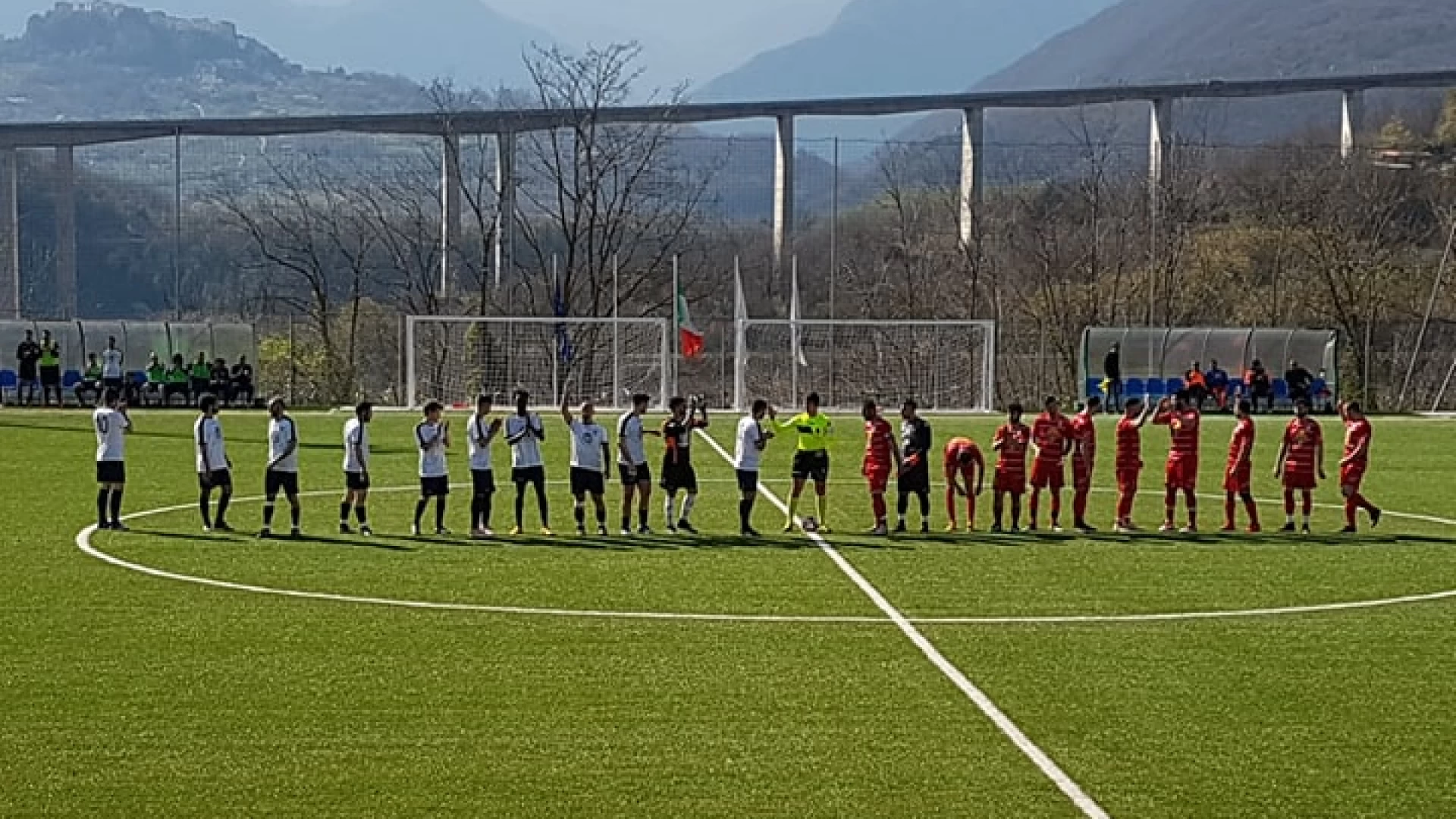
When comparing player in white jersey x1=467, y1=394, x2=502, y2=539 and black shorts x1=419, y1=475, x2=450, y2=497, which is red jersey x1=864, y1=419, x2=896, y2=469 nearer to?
player in white jersey x1=467, y1=394, x2=502, y2=539

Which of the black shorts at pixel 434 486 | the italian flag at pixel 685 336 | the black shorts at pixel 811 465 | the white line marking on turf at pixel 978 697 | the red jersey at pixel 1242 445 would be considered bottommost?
the white line marking on turf at pixel 978 697

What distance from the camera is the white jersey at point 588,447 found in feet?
79.4

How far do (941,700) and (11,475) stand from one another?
23.2 metres

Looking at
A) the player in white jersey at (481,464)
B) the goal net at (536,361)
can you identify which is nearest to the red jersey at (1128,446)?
the player in white jersey at (481,464)

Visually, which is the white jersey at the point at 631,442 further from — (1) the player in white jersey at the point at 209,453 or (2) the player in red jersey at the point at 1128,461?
(2) the player in red jersey at the point at 1128,461

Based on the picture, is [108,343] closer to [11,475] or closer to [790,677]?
[11,475]

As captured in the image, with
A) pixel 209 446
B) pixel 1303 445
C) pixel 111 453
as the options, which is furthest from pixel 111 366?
pixel 1303 445

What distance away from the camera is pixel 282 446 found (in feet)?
76.9

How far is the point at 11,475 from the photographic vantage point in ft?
106

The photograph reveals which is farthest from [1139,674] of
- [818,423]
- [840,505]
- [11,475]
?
[11,475]

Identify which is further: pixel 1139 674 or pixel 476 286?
pixel 476 286

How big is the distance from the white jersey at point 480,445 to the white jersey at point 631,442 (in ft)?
5.71

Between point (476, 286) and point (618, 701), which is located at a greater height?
point (476, 286)

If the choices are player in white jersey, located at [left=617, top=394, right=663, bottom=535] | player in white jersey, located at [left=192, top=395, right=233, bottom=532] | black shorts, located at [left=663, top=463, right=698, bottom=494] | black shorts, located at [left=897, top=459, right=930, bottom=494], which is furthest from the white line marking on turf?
player in white jersey, located at [left=192, top=395, right=233, bottom=532]
